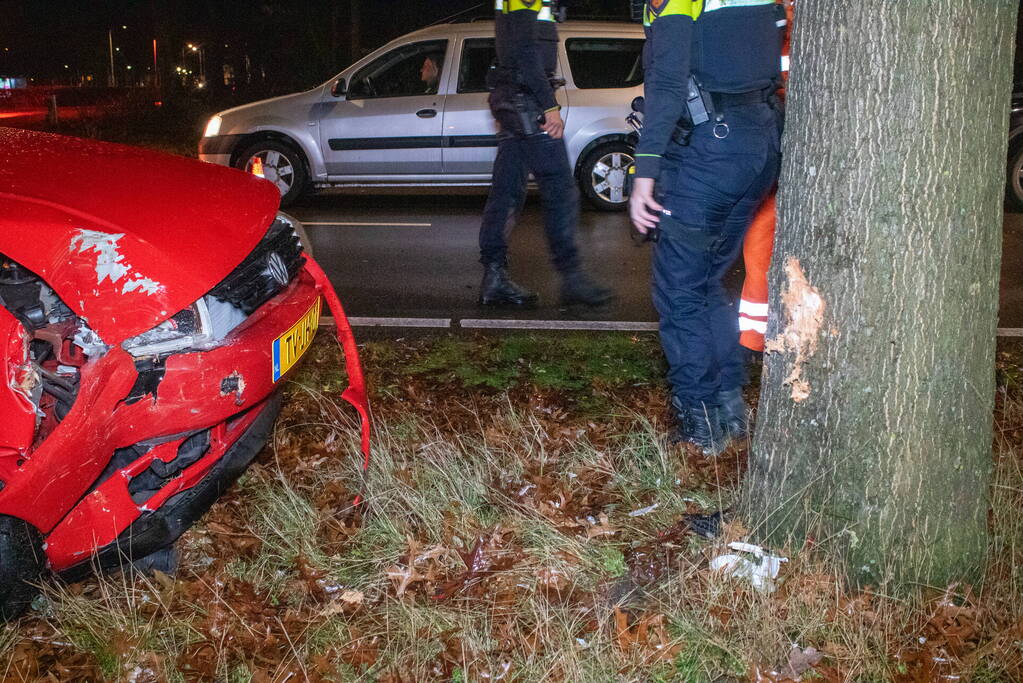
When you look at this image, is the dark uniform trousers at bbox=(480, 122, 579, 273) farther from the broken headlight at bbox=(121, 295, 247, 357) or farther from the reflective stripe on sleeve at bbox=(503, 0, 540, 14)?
the broken headlight at bbox=(121, 295, 247, 357)

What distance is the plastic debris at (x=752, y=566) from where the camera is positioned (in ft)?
9.00

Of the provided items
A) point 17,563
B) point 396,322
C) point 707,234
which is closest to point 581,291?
point 396,322

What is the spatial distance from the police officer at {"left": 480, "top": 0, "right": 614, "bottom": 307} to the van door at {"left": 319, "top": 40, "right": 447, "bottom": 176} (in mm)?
4064

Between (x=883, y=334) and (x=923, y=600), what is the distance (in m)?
0.73

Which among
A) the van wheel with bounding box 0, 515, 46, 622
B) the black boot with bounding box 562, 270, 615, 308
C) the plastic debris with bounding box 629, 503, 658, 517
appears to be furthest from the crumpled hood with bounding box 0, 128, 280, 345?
the black boot with bounding box 562, 270, 615, 308

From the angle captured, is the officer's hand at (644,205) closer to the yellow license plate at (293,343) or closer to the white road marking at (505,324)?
the yellow license plate at (293,343)

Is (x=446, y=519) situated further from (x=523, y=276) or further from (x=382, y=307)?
(x=523, y=276)

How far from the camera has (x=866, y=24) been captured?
258 cm

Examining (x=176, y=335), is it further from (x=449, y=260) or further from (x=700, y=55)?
(x=449, y=260)

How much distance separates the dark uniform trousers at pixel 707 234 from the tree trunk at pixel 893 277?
1.75ft

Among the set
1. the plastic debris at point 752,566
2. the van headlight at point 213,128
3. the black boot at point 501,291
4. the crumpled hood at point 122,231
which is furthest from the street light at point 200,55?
the plastic debris at point 752,566

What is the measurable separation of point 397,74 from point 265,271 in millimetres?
7361

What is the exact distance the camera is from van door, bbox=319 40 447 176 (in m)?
9.89

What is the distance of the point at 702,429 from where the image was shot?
3.72 metres
